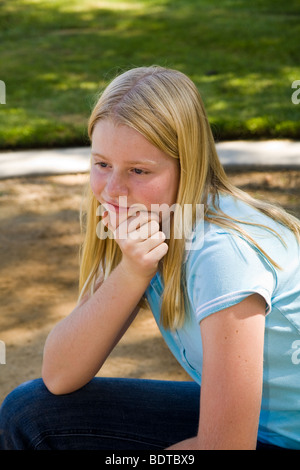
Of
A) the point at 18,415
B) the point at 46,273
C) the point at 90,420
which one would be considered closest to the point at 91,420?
the point at 90,420

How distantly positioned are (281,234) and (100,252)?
598 mm

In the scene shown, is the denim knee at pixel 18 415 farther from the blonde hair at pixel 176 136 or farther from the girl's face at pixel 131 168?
the girl's face at pixel 131 168

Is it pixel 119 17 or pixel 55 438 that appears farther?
pixel 119 17

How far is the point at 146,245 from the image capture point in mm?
1681

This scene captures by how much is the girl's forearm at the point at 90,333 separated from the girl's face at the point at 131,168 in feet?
0.62

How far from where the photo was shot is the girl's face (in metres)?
1.66

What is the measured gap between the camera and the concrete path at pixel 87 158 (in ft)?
17.8

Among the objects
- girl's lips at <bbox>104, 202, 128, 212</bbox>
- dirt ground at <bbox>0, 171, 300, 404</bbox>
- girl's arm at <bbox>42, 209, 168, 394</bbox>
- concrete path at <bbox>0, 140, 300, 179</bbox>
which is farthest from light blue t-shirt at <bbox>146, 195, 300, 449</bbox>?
concrete path at <bbox>0, 140, 300, 179</bbox>

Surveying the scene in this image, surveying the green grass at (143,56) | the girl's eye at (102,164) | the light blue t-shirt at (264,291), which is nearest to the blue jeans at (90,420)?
the light blue t-shirt at (264,291)

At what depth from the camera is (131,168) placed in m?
1.68

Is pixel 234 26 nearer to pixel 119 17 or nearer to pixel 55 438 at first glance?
pixel 119 17

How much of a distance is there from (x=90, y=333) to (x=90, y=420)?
0.89ft
